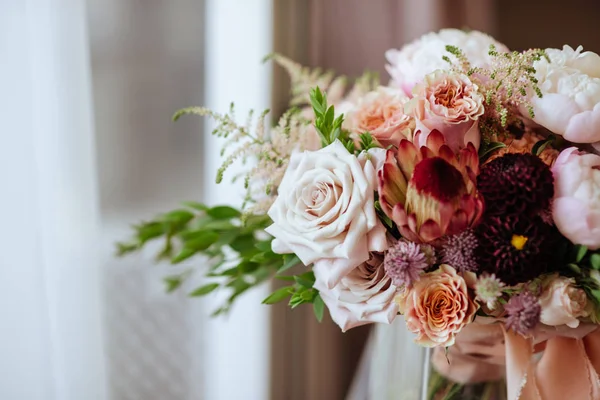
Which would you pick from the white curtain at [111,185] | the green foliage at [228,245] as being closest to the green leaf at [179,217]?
the green foliage at [228,245]

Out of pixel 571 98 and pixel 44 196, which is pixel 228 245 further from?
pixel 571 98

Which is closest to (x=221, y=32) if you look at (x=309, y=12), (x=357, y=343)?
(x=309, y=12)

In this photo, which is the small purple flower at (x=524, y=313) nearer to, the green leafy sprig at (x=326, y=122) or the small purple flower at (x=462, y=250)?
the small purple flower at (x=462, y=250)

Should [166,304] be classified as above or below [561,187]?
below

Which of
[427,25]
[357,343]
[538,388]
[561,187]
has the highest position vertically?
[427,25]

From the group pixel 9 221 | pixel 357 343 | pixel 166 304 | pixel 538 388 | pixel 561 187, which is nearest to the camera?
pixel 561 187

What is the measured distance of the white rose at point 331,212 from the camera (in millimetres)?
484

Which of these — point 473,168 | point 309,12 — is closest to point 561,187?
point 473,168

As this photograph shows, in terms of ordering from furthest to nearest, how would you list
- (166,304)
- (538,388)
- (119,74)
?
(166,304)
(119,74)
(538,388)

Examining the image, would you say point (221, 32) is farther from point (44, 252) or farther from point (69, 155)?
point (44, 252)

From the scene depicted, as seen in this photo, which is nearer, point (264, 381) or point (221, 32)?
point (221, 32)

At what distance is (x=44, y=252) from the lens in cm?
73

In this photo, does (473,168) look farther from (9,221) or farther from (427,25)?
(427,25)

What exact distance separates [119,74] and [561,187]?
0.69 metres
